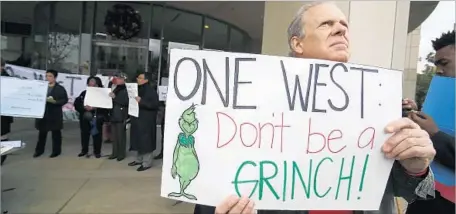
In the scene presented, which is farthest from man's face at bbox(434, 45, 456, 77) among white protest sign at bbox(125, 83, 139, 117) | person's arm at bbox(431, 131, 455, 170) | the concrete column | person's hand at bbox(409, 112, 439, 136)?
white protest sign at bbox(125, 83, 139, 117)

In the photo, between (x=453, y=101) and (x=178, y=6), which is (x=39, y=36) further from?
(x=453, y=101)

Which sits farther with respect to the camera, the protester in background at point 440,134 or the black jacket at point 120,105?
the black jacket at point 120,105

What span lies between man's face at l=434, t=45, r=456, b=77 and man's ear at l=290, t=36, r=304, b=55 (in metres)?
1.10

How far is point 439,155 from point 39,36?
13604mm

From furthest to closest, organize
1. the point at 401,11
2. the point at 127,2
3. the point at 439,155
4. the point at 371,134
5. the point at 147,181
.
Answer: the point at 127,2, the point at 147,181, the point at 401,11, the point at 439,155, the point at 371,134

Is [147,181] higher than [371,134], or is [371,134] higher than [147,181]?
[371,134]

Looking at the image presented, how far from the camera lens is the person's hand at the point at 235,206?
118cm

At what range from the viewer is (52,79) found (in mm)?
7289

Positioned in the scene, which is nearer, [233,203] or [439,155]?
[233,203]

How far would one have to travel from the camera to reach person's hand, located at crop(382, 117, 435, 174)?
1.20 metres

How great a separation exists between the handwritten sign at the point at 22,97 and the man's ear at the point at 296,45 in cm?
481

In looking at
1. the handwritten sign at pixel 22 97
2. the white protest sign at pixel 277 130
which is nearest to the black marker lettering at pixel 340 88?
the white protest sign at pixel 277 130

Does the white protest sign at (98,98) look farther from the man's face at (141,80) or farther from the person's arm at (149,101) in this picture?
the person's arm at (149,101)

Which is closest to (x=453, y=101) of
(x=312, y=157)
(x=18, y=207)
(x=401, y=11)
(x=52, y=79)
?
(x=312, y=157)
